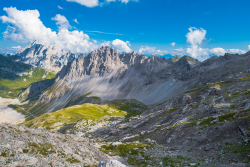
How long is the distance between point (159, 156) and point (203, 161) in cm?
929

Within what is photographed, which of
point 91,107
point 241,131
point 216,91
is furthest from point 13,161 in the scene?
point 91,107

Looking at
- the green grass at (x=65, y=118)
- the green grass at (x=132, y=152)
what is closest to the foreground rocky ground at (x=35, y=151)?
the green grass at (x=132, y=152)

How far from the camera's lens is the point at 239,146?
24641mm

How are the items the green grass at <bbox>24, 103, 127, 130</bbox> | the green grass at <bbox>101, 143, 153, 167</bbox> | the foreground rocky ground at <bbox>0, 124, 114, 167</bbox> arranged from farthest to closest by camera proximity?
the green grass at <bbox>24, 103, 127, 130</bbox>, the green grass at <bbox>101, 143, 153, 167</bbox>, the foreground rocky ground at <bbox>0, 124, 114, 167</bbox>

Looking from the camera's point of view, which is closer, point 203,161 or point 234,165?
point 234,165

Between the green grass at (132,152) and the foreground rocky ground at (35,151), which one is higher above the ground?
the foreground rocky ground at (35,151)

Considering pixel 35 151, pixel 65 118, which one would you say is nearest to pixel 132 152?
pixel 35 151

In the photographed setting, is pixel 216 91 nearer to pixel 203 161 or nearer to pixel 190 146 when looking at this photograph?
pixel 190 146

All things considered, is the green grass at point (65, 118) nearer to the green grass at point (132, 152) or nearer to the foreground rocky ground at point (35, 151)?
the green grass at point (132, 152)

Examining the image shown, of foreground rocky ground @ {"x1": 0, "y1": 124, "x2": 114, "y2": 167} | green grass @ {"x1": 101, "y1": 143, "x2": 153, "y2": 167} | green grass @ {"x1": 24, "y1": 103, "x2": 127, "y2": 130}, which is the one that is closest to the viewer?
foreground rocky ground @ {"x1": 0, "y1": 124, "x2": 114, "y2": 167}

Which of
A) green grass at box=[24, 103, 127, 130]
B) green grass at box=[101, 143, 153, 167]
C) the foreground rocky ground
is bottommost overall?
green grass at box=[24, 103, 127, 130]

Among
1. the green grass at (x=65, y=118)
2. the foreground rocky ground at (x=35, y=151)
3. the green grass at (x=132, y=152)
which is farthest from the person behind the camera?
the green grass at (x=65, y=118)

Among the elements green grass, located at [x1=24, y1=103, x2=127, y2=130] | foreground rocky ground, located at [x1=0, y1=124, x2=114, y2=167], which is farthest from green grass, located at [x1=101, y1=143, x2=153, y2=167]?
green grass, located at [x1=24, y1=103, x2=127, y2=130]

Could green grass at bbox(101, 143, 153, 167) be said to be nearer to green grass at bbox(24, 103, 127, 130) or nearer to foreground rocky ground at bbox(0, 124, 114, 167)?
foreground rocky ground at bbox(0, 124, 114, 167)
